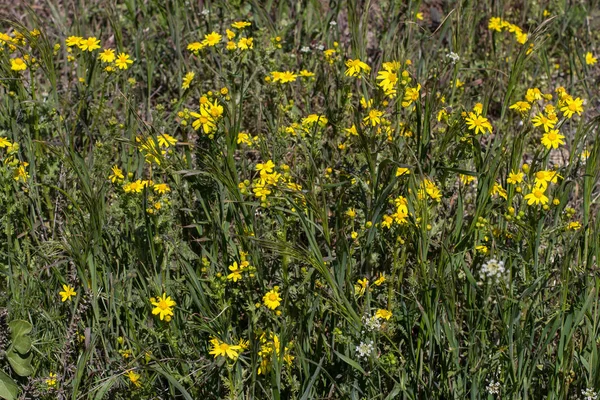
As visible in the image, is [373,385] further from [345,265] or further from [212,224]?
[212,224]

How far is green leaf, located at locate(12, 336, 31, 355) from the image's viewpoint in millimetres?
3086

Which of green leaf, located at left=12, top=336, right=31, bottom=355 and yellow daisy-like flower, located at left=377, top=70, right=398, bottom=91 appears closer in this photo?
green leaf, located at left=12, top=336, right=31, bottom=355

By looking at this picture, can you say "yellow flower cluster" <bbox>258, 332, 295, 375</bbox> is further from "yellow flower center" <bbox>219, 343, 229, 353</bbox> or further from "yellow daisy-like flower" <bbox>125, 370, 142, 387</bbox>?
"yellow daisy-like flower" <bbox>125, 370, 142, 387</bbox>

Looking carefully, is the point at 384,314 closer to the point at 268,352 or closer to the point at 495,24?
the point at 268,352

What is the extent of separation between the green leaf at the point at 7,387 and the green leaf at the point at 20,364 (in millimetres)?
57

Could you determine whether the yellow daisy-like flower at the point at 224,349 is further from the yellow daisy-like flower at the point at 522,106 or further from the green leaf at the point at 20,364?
the yellow daisy-like flower at the point at 522,106

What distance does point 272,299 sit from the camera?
2869 millimetres

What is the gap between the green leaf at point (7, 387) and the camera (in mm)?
3039

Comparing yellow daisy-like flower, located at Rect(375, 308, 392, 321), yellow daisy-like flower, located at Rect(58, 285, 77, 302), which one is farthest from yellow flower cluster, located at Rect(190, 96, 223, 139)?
yellow daisy-like flower, located at Rect(375, 308, 392, 321)

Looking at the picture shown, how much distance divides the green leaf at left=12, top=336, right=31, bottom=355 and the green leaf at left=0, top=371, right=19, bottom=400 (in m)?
0.10

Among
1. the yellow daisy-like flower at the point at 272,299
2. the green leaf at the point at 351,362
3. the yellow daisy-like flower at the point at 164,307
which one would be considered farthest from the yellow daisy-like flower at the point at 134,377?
the green leaf at the point at 351,362

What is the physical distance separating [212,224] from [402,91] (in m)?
0.88

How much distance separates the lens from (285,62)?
4449 millimetres

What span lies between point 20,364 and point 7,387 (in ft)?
0.32
